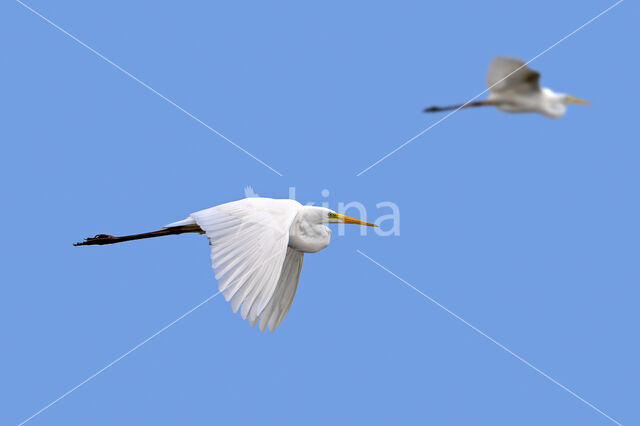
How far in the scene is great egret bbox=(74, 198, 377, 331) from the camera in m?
5.82

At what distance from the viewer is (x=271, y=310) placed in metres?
6.82

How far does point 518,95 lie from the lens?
16.4 feet

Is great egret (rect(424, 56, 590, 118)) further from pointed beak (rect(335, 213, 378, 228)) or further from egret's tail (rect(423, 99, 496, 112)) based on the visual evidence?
pointed beak (rect(335, 213, 378, 228))

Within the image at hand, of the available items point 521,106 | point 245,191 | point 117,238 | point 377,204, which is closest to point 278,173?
point 245,191

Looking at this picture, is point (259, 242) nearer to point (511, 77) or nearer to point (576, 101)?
point (511, 77)

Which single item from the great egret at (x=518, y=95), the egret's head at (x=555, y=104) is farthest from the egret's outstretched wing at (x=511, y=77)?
the egret's head at (x=555, y=104)

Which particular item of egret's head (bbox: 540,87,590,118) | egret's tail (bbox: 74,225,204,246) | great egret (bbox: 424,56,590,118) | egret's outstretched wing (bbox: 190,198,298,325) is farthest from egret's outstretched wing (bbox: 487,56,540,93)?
egret's tail (bbox: 74,225,204,246)

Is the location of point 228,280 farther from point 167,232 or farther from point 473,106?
point 473,106

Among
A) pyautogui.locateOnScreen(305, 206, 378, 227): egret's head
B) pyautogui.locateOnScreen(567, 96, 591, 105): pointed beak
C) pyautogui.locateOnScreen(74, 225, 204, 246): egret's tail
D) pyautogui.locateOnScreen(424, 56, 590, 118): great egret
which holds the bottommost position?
pyautogui.locateOnScreen(74, 225, 204, 246): egret's tail

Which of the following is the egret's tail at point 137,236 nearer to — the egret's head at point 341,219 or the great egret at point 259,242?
the great egret at point 259,242

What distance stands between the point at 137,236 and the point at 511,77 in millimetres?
3452

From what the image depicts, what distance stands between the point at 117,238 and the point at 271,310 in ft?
4.68

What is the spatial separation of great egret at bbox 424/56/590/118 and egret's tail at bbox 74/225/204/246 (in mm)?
2502

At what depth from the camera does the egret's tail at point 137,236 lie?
673 cm
